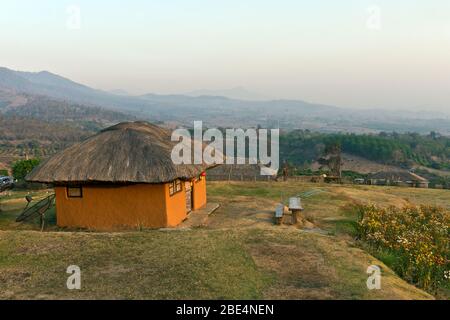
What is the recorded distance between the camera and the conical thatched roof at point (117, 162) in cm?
1202

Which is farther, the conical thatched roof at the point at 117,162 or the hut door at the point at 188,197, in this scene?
the hut door at the point at 188,197

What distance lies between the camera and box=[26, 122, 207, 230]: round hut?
12141mm

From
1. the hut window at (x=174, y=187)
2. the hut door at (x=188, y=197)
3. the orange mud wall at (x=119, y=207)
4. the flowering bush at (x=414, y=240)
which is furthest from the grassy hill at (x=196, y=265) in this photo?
the hut door at (x=188, y=197)

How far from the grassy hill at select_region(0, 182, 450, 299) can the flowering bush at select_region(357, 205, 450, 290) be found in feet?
1.62

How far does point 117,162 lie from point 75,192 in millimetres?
1854

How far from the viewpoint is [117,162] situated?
1246 centimetres

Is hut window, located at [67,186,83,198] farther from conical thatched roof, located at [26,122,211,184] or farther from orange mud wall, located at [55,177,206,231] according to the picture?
conical thatched roof, located at [26,122,211,184]

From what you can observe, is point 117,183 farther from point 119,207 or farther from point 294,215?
point 294,215

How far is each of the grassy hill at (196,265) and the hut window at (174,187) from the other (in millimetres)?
2086

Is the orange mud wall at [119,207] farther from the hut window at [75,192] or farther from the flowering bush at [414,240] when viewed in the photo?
the flowering bush at [414,240]
